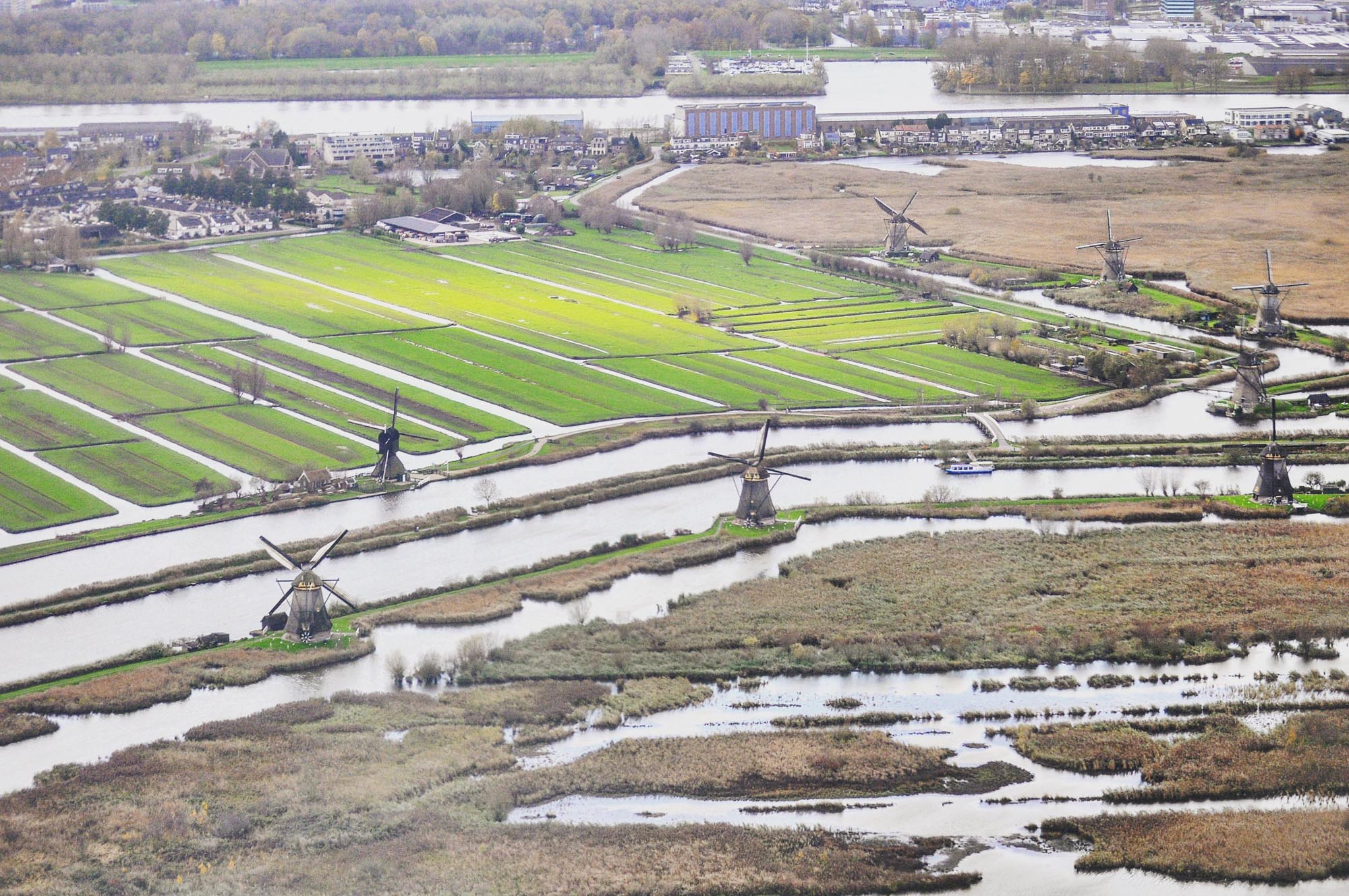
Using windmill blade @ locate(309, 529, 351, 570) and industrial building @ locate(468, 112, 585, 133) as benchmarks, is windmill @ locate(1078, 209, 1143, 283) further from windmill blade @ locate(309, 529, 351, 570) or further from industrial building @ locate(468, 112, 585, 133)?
industrial building @ locate(468, 112, 585, 133)

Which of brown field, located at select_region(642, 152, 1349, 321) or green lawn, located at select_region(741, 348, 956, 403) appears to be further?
brown field, located at select_region(642, 152, 1349, 321)

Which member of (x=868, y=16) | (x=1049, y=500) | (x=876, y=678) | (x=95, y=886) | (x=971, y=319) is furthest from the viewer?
(x=868, y=16)

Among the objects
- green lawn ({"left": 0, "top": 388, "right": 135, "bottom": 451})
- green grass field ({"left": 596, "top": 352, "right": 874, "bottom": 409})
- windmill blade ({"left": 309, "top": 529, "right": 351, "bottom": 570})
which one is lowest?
green lawn ({"left": 0, "top": 388, "right": 135, "bottom": 451})

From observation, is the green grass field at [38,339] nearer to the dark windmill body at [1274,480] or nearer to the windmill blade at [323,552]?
the windmill blade at [323,552]

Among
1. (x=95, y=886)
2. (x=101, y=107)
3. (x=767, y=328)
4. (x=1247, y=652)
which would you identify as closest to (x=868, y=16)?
(x=101, y=107)

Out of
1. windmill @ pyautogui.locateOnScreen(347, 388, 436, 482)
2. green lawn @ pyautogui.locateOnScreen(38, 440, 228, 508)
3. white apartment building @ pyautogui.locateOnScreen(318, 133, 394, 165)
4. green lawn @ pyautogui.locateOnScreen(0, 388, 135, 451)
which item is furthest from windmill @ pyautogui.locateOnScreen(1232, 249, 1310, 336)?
white apartment building @ pyautogui.locateOnScreen(318, 133, 394, 165)

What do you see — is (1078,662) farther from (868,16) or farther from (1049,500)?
(868,16)

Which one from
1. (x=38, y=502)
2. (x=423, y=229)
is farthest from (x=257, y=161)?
(x=38, y=502)
